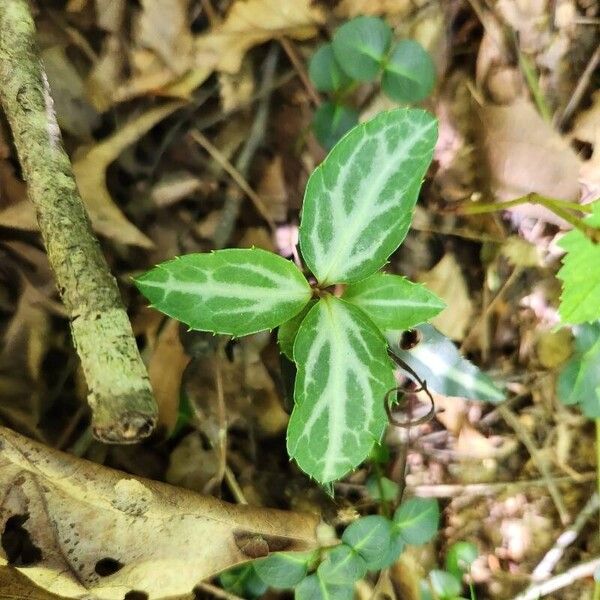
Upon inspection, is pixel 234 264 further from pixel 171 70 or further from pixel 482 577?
pixel 482 577

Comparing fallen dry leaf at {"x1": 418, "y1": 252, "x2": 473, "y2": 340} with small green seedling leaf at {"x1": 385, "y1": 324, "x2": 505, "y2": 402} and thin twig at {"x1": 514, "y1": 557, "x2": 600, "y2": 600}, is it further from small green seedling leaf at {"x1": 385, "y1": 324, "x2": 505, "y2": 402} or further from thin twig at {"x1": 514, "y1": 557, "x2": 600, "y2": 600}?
thin twig at {"x1": 514, "y1": 557, "x2": 600, "y2": 600}

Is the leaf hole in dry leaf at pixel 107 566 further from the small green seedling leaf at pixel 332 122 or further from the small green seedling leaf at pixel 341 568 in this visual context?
the small green seedling leaf at pixel 332 122

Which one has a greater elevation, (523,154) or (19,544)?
(523,154)

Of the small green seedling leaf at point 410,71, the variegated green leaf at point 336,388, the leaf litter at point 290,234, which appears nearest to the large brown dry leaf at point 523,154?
the leaf litter at point 290,234

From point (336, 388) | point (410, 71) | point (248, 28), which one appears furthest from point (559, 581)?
point (248, 28)

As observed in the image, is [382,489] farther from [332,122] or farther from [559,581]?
[332,122]

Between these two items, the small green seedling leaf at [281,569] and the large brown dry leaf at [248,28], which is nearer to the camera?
the small green seedling leaf at [281,569]

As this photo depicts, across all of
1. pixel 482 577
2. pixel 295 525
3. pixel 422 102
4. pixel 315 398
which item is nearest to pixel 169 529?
pixel 295 525
